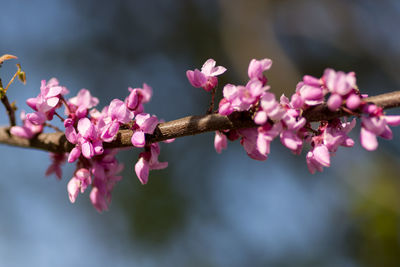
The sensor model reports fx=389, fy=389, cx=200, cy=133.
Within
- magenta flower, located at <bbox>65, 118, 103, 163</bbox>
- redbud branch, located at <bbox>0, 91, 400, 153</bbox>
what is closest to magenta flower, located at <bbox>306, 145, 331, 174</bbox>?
redbud branch, located at <bbox>0, 91, 400, 153</bbox>

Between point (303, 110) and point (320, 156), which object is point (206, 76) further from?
point (320, 156)

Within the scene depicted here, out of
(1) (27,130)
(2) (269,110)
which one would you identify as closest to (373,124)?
(2) (269,110)

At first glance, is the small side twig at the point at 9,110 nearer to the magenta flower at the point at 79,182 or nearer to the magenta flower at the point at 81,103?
the magenta flower at the point at 81,103

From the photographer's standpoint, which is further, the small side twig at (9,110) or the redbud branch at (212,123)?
the small side twig at (9,110)

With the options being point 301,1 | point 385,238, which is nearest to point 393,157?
point 385,238

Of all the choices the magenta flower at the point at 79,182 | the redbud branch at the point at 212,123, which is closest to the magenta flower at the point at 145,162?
the redbud branch at the point at 212,123
